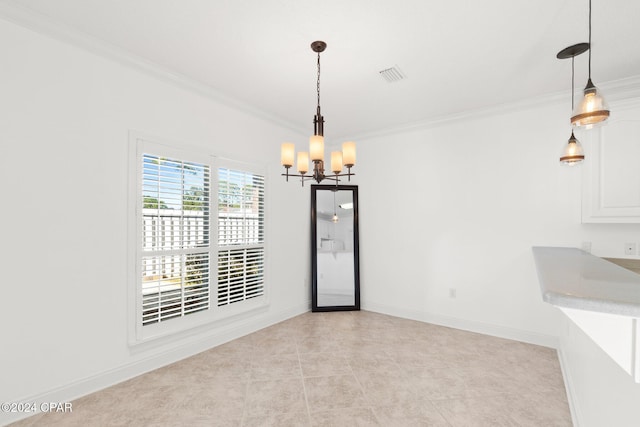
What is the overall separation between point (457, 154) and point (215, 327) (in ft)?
11.8

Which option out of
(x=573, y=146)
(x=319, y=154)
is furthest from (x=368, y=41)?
(x=573, y=146)

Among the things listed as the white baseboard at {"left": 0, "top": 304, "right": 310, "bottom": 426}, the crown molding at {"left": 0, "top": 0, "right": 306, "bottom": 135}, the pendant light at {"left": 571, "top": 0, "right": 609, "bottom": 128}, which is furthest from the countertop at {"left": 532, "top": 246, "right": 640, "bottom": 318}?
the crown molding at {"left": 0, "top": 0, "right": 306, "bottom": 135}

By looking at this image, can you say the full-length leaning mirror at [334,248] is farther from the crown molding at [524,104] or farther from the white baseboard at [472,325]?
the crown molding at [524,104]

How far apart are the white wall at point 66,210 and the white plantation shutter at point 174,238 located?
0.21 m

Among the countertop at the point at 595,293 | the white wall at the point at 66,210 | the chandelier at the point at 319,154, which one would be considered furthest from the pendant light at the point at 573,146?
the white wall at the point at 66,210

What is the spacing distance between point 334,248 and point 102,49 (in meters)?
3.47

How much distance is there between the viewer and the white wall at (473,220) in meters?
3.26

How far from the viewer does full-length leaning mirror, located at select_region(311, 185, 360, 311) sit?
4516 millimetres

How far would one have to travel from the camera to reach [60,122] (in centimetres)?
222

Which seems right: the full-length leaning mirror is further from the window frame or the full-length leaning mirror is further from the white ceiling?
the white ceiling

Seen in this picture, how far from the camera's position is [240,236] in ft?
11.6

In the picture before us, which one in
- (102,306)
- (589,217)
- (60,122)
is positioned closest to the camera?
(60,122)

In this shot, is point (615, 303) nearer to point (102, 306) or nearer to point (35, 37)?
point (102, 306)

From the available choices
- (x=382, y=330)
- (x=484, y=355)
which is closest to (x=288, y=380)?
(x=382, y=330)
